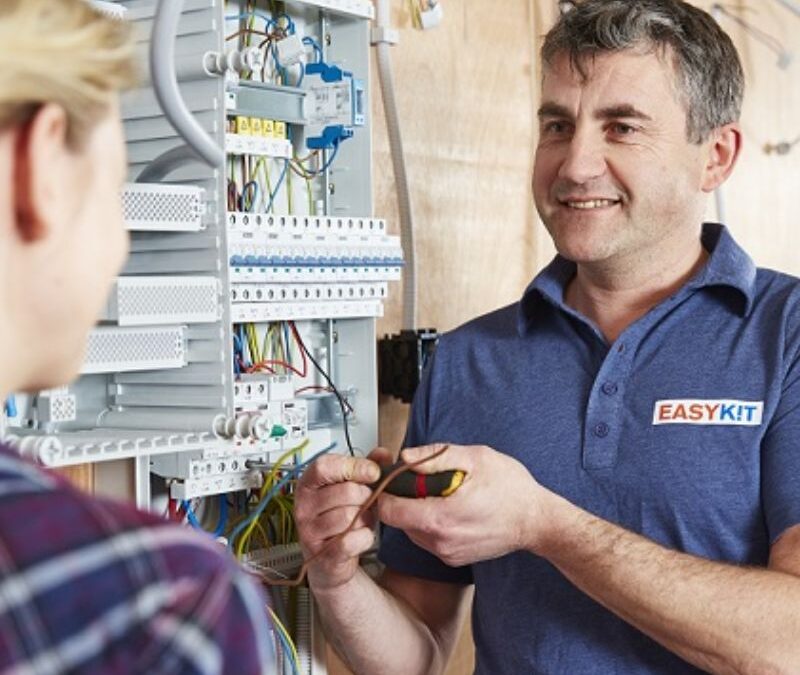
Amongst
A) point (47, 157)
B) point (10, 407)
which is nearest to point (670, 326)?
point (10, 407)

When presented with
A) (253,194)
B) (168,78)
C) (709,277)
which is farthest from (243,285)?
(709,277)

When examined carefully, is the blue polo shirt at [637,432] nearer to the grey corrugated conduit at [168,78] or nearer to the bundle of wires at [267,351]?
the bundle of wires at [267,351]

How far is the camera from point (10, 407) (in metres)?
1.69

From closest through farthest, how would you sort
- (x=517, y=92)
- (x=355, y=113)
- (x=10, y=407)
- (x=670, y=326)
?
(x=10, y=407) → (x=670, y=326) → (x=355, y=113) → (x=517, y=92)

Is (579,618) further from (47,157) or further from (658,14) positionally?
(47,157)

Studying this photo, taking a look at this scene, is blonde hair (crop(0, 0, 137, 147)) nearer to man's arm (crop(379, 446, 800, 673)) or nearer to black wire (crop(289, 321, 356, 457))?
man's arm (crop(379, 446, 800, 673))

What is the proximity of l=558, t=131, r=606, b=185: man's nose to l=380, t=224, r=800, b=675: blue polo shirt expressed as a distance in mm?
187

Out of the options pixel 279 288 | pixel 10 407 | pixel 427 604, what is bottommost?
pixel 427 604

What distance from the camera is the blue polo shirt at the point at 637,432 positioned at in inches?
66.4

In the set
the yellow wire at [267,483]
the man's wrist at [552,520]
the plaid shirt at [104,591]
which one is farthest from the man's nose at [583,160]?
the plaid shirt at [104,591]

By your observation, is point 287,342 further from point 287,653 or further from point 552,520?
point 552,520

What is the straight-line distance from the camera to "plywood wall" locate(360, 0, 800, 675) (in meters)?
2.51

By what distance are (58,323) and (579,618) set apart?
46.4 inches

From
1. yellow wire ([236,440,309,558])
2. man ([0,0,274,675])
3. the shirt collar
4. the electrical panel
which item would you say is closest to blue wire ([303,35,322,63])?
the electrical panel
